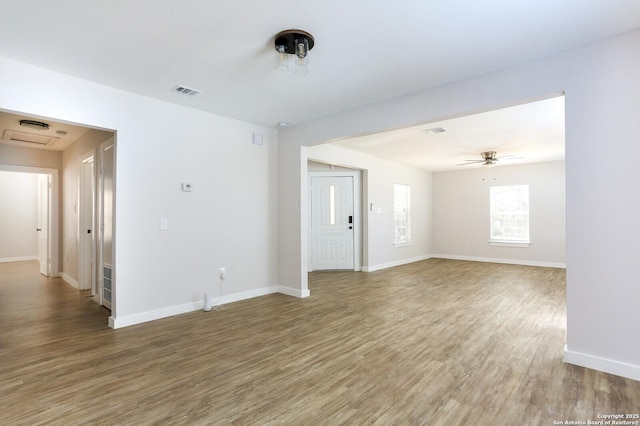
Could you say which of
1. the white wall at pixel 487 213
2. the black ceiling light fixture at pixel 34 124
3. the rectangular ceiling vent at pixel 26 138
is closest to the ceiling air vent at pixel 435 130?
the white wall at pixel 487 213

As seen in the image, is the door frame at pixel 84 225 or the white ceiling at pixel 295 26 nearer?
the white ceiling at pixel 295 26

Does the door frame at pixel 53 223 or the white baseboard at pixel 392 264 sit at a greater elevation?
the door frame at pixel 53 223

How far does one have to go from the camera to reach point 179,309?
163 inches

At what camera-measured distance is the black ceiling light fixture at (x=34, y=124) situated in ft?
15.0

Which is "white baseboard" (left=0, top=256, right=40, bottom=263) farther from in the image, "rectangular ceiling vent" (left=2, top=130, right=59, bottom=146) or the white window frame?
the white window frame

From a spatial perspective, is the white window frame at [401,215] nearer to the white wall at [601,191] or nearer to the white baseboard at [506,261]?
the white baseboard at [506,261]

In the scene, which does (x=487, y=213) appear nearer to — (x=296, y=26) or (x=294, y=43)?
(x=294, y=43)

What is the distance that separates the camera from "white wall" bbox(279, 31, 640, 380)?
2.46m

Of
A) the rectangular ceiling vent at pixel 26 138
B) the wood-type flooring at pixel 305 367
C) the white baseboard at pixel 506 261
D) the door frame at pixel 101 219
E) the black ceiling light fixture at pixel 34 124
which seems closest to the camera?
the wood-type flooring at pixel 305 367

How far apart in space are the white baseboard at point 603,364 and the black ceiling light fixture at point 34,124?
6.78m

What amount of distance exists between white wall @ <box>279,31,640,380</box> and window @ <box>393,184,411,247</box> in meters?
5.50

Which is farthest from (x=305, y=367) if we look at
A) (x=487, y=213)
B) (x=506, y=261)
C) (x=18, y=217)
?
(x=18, y=217)

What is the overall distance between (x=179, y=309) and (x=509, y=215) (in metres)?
8.19

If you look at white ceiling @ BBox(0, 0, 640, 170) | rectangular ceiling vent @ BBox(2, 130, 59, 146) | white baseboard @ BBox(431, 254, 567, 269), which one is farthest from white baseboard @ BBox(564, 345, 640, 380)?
rectangular ceiling vent @ BBox(2, 130, 59, 146)
